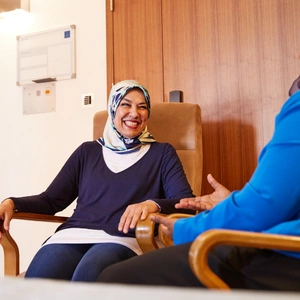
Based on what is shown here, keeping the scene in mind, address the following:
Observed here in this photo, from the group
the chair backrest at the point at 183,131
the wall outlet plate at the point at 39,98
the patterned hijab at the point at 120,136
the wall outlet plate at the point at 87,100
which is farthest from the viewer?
the wall outlet plate at the point at 39,98

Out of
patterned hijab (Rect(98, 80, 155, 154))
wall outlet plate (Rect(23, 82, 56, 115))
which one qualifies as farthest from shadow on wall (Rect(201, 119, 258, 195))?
wall outlet plate (Rect(23, 82, 56, 115))

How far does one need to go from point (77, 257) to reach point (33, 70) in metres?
1.77

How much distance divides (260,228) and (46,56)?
2.31 meters

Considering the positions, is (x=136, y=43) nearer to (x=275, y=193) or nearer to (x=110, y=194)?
(x=110, y=194)

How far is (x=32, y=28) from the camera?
290cm

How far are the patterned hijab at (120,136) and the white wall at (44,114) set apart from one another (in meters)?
0.77

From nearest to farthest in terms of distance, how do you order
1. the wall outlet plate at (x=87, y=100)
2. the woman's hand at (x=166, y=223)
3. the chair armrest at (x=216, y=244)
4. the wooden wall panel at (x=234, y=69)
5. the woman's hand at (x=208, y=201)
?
the chair armrest at (x=216, y=244) → the woman's hand at (x=166, y=223) → the woman's hand at (x=208, y=201) → the wooden wall panel at (x=234, y=69) → the wall outlet plate at (x=87, y=100)

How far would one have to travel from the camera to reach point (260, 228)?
859mm

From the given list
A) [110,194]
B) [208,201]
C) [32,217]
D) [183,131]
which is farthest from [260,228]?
[183,131]

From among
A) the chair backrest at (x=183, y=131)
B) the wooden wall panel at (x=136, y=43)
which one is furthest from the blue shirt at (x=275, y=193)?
the wooden wall panel at (x=136, y=43)

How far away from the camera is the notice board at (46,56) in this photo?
2.76 m

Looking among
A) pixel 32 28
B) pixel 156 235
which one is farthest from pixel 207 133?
pixel 32 28

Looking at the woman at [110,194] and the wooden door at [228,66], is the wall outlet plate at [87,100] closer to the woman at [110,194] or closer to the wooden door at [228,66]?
the wooden door at [228,66]

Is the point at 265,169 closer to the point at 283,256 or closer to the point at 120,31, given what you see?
the point at 283,256
